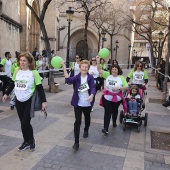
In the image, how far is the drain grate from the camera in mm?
5475

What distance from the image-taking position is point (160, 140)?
5.93 meters

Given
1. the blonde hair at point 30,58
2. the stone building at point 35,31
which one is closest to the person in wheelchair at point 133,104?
the blonde hair at point 30,58

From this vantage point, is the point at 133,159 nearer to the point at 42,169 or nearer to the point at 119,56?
the point at 42,169

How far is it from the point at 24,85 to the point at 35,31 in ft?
77.9

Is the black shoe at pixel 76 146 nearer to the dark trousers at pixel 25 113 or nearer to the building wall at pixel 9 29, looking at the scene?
the dark trousers at pixel 25 113

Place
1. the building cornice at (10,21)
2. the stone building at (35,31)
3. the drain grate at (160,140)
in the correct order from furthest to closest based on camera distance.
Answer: the stone building at (35,31)
the building cornice at (10,21)
the drain grate at (160,140)

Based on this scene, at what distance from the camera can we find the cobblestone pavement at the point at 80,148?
4301 millimetres

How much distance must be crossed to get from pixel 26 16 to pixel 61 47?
21.0 metres

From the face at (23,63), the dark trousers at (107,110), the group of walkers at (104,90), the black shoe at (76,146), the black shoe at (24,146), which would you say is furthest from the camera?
the dark trousers at (107,110)

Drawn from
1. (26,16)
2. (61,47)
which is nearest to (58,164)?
(26,16)

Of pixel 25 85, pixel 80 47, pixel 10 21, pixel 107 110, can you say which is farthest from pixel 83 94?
pixel 80 47

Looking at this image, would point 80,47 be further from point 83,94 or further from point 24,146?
point 24,146

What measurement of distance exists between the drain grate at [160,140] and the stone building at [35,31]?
12.8 meters

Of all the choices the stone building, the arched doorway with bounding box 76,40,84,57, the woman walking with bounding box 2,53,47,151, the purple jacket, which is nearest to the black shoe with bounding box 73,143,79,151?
the purple jacket
